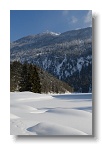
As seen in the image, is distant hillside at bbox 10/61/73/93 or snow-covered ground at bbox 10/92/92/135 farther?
distant hillside at bbox 10/61/73/93

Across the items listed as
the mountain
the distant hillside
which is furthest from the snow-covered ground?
the mountain

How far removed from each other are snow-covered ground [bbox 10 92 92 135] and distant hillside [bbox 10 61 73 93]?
9 centimetres

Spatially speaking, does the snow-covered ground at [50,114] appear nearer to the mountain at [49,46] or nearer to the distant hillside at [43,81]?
the distant hillside at [43,81]

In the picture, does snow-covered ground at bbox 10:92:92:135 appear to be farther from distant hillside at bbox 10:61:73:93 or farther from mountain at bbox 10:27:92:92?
mountain at bbox 10:27:92:92

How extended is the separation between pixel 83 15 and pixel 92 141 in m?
1.74

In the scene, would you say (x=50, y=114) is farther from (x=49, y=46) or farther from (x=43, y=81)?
(x=49, y=46)

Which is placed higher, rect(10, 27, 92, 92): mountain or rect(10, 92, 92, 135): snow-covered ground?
rect(10, 27, 92, 92): mountain

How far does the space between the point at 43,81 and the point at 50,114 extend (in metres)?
0.49

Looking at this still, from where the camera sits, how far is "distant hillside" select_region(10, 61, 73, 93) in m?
4.76

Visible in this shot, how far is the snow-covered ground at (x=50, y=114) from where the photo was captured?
14.8 ft

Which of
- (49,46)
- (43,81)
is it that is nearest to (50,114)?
(43,81)

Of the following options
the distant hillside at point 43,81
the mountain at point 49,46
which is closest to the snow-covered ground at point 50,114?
the distant hillside at point 43,81

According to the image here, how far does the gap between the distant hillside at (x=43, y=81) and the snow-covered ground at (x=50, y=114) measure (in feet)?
0.30

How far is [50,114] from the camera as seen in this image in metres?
4.74
